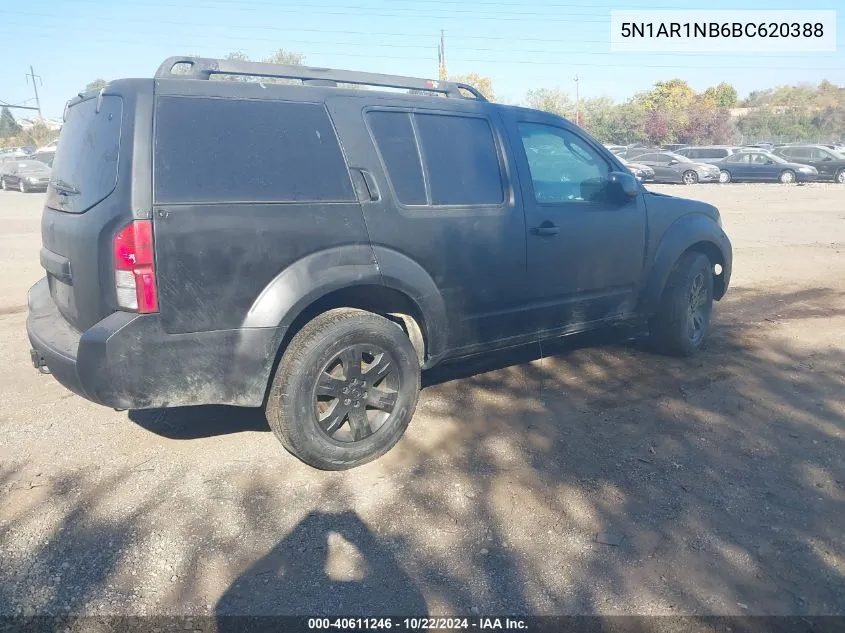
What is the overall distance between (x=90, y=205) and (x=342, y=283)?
4.11 ft

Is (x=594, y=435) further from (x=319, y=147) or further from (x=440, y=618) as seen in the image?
(x=319, y=147)

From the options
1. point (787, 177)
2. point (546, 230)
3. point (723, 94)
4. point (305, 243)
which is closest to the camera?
point (305, 243)

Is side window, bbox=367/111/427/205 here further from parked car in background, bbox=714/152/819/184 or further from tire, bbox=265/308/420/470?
parked car in background, bbox=714/152/819/184

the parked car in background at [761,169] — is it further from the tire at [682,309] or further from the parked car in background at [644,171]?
the tire at [682,309]

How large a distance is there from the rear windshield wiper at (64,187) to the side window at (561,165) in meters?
2.65

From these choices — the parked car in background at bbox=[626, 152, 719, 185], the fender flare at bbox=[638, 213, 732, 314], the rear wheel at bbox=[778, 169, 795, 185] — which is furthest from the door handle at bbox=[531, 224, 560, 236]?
the rear wheel at bbox=[778, 169, 795, 185]

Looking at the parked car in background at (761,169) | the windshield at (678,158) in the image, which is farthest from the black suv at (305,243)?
the parked car in background at (761,169)

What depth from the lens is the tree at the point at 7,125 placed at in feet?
293

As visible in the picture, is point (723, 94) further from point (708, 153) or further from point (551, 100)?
point (708, 153)

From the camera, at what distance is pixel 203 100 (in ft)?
11.3

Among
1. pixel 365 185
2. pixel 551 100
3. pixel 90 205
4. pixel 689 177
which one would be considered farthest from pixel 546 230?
pixel 551 100

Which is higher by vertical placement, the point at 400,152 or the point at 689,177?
the point at 400,152

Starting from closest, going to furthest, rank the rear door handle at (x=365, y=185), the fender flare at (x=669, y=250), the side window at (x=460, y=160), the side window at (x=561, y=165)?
the rear door handle at (x=365, y=185)
the side window at (x=460, y=160)
the side window at (x=561, y=165)
the fender flare at (x=669, y=250)

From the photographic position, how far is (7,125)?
93.6 metres
